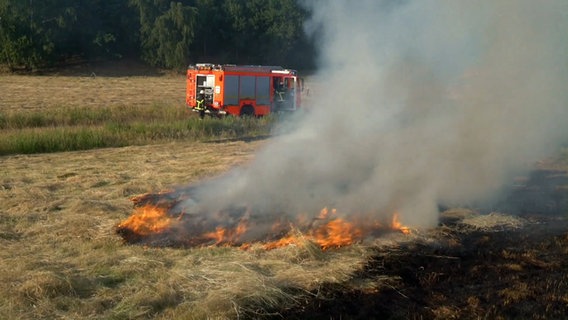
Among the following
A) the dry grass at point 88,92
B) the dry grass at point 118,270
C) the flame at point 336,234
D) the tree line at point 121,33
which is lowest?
the dry grass at point 118,270

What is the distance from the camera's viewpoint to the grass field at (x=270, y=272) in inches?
199

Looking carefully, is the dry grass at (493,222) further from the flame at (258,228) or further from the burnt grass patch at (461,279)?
the flame at (258,228)

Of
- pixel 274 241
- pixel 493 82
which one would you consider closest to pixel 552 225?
pixel 493 82

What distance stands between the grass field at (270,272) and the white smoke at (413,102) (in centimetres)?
97

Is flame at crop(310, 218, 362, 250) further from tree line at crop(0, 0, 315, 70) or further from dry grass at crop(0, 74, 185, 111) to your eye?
tree line at crop(0, 0, 315, 70)

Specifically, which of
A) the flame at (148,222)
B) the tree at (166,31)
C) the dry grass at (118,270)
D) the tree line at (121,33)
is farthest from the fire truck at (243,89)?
the tree at (166,31)

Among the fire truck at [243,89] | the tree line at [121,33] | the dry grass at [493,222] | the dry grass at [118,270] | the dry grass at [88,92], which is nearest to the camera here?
the dry grass at [118,270]

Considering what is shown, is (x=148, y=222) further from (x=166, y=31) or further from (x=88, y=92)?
(x=166, y=31)

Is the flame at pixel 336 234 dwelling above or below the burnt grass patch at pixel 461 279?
above

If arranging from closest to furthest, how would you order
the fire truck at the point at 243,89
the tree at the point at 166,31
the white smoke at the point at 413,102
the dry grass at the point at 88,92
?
the white smoke at the point at 413,102, the fire truck at the point at 243,89, the dry grass at the point at 88,92, the tree at the point at 166,31

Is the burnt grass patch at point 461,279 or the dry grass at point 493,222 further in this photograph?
the dry grass at point 493,222

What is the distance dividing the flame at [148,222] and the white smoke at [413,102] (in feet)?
2.28

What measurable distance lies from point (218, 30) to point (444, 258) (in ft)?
152

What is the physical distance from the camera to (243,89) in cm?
2417
